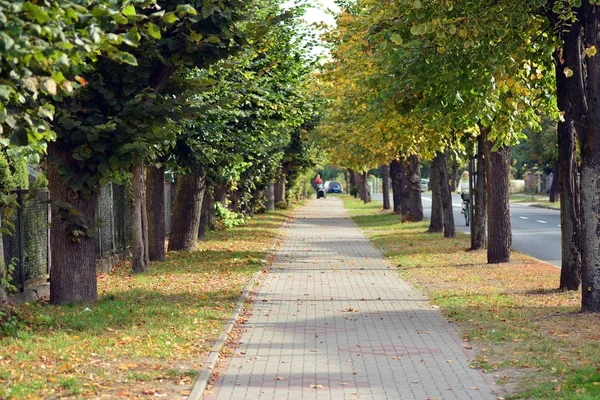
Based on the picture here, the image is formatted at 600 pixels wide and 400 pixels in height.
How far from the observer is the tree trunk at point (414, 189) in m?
39.2

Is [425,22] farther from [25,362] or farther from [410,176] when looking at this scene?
[410,176]

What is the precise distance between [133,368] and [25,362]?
3.28 ft

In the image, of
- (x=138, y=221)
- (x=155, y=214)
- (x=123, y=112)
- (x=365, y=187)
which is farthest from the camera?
(x=365, y=187)

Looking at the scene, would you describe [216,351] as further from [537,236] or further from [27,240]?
[537,236]

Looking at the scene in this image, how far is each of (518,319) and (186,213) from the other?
43.9 ft

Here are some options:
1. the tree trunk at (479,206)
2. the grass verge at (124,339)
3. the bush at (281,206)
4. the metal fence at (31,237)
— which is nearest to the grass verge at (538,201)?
the bush at (281,206)

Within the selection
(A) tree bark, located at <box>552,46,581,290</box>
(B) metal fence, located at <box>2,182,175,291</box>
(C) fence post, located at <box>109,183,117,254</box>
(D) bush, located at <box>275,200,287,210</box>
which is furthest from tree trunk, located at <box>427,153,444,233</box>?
(D) bush, located at <box>275,200,287,210</box>

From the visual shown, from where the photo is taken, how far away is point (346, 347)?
1123 cm

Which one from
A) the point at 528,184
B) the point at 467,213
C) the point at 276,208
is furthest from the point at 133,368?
the point at 528,184

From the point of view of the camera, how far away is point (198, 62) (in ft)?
45.2

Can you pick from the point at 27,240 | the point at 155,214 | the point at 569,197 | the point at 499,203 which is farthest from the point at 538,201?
the point at 27,240

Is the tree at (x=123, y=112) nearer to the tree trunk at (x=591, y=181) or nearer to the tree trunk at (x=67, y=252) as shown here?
the tree trunk at (x=67, y=252)

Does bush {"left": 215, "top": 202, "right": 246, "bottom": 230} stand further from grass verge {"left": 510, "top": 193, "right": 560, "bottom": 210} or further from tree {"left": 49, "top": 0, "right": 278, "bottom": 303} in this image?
grass verge {"left": 510, "top": 193, "right": 560, "bottom": 210}

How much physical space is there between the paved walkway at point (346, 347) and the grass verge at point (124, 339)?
0.47 meters
